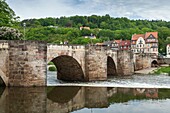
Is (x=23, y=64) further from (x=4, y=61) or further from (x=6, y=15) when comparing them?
(x=6, y=15)

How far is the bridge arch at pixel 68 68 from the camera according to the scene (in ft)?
103

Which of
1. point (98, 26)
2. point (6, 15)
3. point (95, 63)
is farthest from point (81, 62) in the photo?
point (98, 26)

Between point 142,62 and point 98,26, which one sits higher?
point 98,26

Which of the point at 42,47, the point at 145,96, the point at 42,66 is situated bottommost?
the point at 145,96

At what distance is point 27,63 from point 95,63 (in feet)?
34.7

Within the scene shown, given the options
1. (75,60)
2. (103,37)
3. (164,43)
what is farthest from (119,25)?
(75,60)

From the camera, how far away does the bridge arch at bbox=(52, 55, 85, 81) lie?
3128 centimetres

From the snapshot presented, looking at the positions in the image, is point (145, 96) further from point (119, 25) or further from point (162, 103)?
point (119, 25)

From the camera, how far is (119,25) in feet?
522

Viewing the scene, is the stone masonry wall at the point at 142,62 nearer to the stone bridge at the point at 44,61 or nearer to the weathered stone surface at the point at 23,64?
the stone bridge at the point at 44,61

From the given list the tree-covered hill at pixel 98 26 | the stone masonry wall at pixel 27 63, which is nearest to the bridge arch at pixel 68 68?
the stone masonry wall at pixel 27 63

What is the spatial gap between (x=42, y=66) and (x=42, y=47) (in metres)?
1.79

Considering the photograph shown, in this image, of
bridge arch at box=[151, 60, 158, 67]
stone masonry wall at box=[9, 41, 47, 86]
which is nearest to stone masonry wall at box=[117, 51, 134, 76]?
stone masonry wall at box=[9, 41, 47, 86]

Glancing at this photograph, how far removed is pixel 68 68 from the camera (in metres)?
33.0
